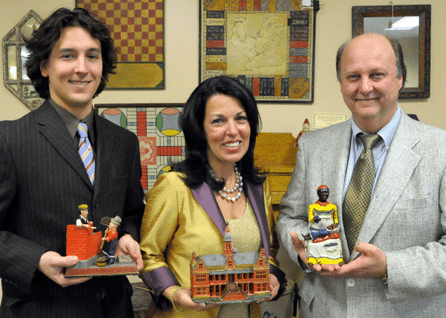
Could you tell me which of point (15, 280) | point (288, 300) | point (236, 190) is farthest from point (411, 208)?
point (15, 280)

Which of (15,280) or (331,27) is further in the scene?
(331,27)

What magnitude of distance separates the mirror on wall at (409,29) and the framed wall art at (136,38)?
1.73 meters

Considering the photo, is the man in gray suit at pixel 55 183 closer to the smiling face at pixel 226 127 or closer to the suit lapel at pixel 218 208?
the suit lapel at pixel 218 208

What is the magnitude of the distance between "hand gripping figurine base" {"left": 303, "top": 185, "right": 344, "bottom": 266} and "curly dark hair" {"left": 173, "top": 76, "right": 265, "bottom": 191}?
47cm

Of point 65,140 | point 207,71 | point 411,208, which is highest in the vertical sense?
point 207,71

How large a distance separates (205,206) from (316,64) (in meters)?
2.22

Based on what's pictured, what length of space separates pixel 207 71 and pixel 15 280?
7.98 feet

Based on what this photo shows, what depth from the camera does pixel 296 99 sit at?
346cm

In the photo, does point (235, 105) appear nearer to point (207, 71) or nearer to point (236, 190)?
point (236, 190)

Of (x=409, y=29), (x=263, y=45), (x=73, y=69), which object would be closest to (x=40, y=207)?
(x=73, y=69)

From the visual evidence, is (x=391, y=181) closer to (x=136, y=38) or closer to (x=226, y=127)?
(x=226, y=127)

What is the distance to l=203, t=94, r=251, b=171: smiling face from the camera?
172 cm

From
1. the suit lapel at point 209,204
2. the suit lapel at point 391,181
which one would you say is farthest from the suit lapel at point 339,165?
the suit lapel at point 209,204

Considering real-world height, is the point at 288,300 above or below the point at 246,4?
below
